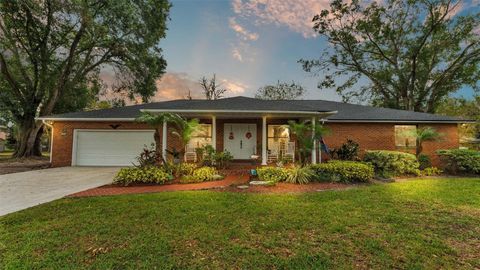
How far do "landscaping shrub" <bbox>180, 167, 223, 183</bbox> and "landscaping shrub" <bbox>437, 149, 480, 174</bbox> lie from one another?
1069 centimetres

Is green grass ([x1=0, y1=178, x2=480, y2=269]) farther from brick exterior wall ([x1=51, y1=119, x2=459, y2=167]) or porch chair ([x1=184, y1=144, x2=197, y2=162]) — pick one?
brick exterior wall ([x1=51, y1=119, x2=459, y2=167])

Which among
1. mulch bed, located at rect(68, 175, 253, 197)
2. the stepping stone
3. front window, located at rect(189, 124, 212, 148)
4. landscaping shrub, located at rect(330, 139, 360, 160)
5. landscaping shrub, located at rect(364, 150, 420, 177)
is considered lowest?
mulch bed, located at rect(68, 175, 253, 197)

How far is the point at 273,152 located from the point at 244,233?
886cm

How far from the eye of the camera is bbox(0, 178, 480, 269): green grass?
286 cm

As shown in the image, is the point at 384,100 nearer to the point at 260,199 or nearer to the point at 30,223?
the point at 260,199

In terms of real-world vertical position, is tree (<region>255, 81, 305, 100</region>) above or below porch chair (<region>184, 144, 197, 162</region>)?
above

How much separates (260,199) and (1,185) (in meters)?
8.88

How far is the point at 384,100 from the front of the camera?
902 inches

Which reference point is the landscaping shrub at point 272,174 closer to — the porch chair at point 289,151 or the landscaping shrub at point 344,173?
the landscaping shrub at point 344,173

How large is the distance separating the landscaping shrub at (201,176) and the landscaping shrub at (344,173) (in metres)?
3.84

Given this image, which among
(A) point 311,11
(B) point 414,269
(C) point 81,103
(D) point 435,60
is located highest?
(A) point 311,11

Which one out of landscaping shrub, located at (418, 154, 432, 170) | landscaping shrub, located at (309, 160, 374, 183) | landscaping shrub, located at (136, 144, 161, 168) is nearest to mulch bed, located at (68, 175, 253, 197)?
landscaping shrub, located at (136, 144, 161, 168)

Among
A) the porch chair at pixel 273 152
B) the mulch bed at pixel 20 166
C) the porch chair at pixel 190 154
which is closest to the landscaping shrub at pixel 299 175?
the porch chair at pixel 273 152

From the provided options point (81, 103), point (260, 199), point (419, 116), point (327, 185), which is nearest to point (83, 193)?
point (260, 199)
